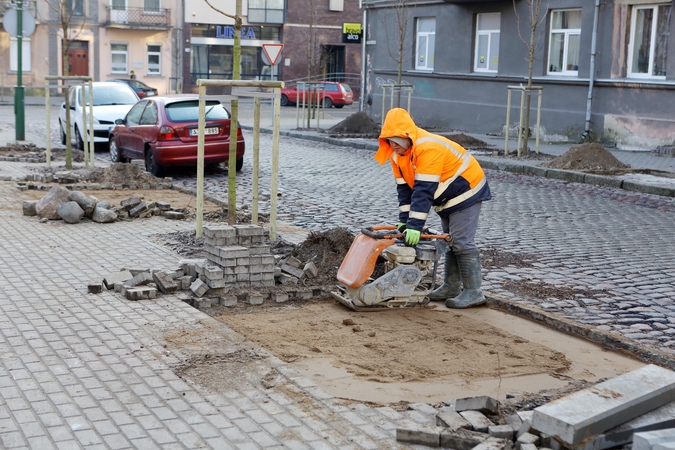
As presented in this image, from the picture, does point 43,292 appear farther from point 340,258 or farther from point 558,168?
point 558,168

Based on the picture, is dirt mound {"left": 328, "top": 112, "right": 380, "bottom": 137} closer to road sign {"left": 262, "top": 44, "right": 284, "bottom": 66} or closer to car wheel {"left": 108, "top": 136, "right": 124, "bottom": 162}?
road sign {"left": 262, "top": 44, "right": 284, "bottom": 66}

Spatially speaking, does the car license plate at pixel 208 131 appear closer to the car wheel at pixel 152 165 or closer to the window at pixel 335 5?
the car wheel at pixel 152 165

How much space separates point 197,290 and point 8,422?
2.79 meters

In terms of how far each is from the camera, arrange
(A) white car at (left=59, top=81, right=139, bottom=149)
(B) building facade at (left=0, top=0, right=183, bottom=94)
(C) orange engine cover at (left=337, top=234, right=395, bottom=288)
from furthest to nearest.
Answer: (B) building facade at (left=0, top=0, right=183, bottom=94)
(A) white car at (left=59, top=81, right=139, bottom=149)
(C) orange engine cover at (left=337, top=234, right=395, bottom=288)

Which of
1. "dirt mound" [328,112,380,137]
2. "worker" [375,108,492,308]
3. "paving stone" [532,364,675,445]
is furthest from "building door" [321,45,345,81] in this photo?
"paving stone" [532,364,675,445]

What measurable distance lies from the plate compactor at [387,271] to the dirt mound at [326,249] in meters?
0.96

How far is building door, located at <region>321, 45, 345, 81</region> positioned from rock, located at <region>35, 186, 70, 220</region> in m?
46.6

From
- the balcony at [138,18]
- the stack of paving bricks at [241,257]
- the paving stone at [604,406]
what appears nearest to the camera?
the paving stone at [604,406]

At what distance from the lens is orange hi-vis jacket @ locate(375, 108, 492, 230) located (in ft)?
22.9

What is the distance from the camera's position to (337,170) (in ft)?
61.1

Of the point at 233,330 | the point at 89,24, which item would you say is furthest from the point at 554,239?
the point at 89,24

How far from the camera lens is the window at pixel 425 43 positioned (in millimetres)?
31281

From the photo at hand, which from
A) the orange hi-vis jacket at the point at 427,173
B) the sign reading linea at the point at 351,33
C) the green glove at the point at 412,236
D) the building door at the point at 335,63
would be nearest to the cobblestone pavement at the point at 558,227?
the orange hi-vis jacket at the point at 427,173

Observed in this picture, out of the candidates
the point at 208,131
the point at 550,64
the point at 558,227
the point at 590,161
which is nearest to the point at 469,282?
the point at 558,227
